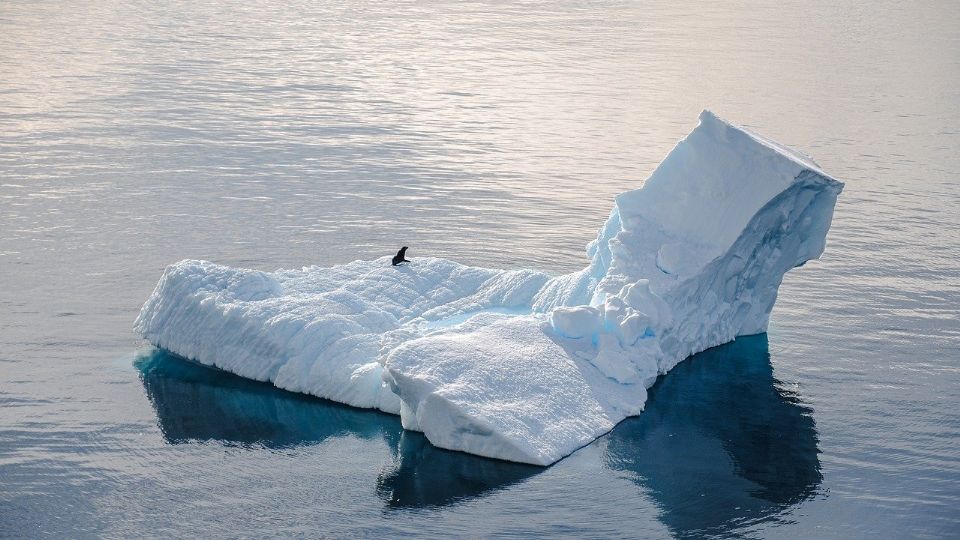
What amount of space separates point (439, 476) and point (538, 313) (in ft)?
14.2

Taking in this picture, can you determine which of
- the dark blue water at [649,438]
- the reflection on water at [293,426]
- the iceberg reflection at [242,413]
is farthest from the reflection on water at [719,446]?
the iceberg reflection at [242,413]

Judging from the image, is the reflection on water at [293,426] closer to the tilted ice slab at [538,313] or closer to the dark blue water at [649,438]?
the dark blue water at [649,438]

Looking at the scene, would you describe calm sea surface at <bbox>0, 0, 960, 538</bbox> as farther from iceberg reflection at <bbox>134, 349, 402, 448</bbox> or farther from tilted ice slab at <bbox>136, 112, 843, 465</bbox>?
tilted ice slab at <bbox>136, 112, 843, 465</bbox>

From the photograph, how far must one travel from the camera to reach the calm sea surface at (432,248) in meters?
13.6

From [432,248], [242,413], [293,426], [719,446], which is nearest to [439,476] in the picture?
[293,426]

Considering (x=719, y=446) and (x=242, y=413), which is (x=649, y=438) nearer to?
(x=719, y=446)

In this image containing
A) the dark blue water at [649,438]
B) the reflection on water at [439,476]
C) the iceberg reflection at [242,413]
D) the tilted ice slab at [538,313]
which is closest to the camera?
the reflection on water at [439,476]

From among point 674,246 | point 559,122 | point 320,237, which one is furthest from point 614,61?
point 674,246

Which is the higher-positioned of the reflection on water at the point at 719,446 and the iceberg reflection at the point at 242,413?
the reflection on water at the point at 719,446

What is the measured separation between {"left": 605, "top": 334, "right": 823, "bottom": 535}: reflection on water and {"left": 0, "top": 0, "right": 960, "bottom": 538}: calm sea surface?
0.04m

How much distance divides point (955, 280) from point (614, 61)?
2857cm

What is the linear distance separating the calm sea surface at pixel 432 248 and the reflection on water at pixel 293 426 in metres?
0.05

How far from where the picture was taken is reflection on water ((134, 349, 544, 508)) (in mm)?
13789

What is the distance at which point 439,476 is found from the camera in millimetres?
14008
